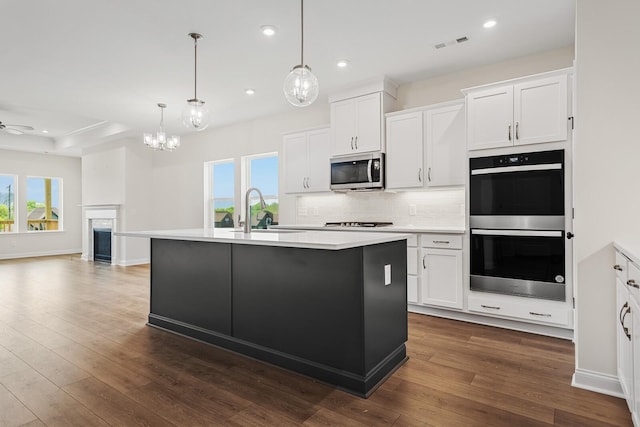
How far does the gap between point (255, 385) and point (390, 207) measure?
3.09 metres

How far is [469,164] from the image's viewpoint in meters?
3.57

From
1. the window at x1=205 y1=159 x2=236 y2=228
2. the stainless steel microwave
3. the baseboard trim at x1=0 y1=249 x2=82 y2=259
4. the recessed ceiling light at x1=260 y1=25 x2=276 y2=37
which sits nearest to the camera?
the recessed ceiling light at x1=260 y1=25 x2=276 y2=37

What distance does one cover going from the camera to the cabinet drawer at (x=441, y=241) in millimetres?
3609

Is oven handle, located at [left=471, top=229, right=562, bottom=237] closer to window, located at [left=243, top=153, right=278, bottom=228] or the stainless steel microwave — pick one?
the stainless steel microwave

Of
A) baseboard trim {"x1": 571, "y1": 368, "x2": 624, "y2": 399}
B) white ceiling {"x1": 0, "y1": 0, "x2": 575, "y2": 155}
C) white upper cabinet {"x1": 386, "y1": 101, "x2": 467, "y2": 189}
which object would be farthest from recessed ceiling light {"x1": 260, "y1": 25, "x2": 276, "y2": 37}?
baseboard trim {"x1": 571, "y1": 368, "x2": 624, "y2": 399}

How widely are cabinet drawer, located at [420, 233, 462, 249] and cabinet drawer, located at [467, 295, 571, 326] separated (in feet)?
1.76

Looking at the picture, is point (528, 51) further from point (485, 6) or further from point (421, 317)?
point (421, 317)

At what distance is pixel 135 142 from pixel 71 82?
308cm

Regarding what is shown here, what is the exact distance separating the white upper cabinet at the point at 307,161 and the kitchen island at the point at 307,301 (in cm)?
236

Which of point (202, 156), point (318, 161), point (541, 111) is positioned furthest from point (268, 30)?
point (202, 156)

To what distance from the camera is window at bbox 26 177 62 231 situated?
9.11 m

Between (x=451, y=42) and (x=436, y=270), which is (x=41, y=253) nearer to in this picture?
(x=436, y=270)

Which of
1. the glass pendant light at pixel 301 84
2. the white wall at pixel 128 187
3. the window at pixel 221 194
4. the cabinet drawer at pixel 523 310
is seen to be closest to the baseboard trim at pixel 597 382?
the cabinet drawer at pixel 523 310

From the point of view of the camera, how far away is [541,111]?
126 inches
